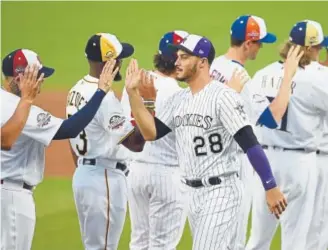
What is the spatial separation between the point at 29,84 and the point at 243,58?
2750 mm

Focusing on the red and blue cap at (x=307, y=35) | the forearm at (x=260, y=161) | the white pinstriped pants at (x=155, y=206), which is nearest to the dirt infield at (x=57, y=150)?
the white pinstriped pants at (x=155, y=206)

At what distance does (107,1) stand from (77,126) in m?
10.3

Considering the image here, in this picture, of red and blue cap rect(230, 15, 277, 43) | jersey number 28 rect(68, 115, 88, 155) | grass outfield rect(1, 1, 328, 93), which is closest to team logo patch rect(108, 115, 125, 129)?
jersey number 28 rect(68, 115, 88, 155)

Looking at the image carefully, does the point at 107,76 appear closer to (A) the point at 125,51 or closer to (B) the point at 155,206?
(A) the point at 125,51

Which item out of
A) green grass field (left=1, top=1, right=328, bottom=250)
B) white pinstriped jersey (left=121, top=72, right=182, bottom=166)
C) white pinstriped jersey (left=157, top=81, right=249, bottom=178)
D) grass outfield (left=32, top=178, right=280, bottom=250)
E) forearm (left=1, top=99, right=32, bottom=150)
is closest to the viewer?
forearm (left=1, top=99, right=32, bottom=150)

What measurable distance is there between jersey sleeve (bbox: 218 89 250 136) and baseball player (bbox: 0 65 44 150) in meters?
1.18

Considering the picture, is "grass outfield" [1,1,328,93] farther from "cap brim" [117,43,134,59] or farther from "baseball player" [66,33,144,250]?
"baseball player" [66,33,144,250]

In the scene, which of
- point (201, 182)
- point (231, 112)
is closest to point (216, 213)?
point (201, 182)

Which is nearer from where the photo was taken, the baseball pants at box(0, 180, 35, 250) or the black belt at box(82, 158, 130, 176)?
the baseball pants at box(0, 180, 35, 250)

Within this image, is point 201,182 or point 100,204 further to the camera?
point 100,204

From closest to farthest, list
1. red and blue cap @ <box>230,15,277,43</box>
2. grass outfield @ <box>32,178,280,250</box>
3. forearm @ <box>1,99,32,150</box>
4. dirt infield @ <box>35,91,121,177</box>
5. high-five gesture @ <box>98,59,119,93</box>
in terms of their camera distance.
Result: forearm @ <box>1,99,32,150</box>, high-five gesture @ <box>98,59,119,93</box>, red and blue cap @ <box>230,15,277,43</box>, grass outfield @ <box>32,178,280,250</box>, dirt infield @ <box>35,91,121,177</box>

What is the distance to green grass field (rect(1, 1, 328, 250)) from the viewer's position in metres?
14.3

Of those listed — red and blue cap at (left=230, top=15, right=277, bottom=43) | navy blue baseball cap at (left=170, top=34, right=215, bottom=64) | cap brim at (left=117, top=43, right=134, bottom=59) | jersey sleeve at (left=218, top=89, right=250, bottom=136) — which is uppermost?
navy blue baseball cap at (left=170, top=34, right=215, bottom=64)

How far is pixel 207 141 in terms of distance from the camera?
19.7 ft
